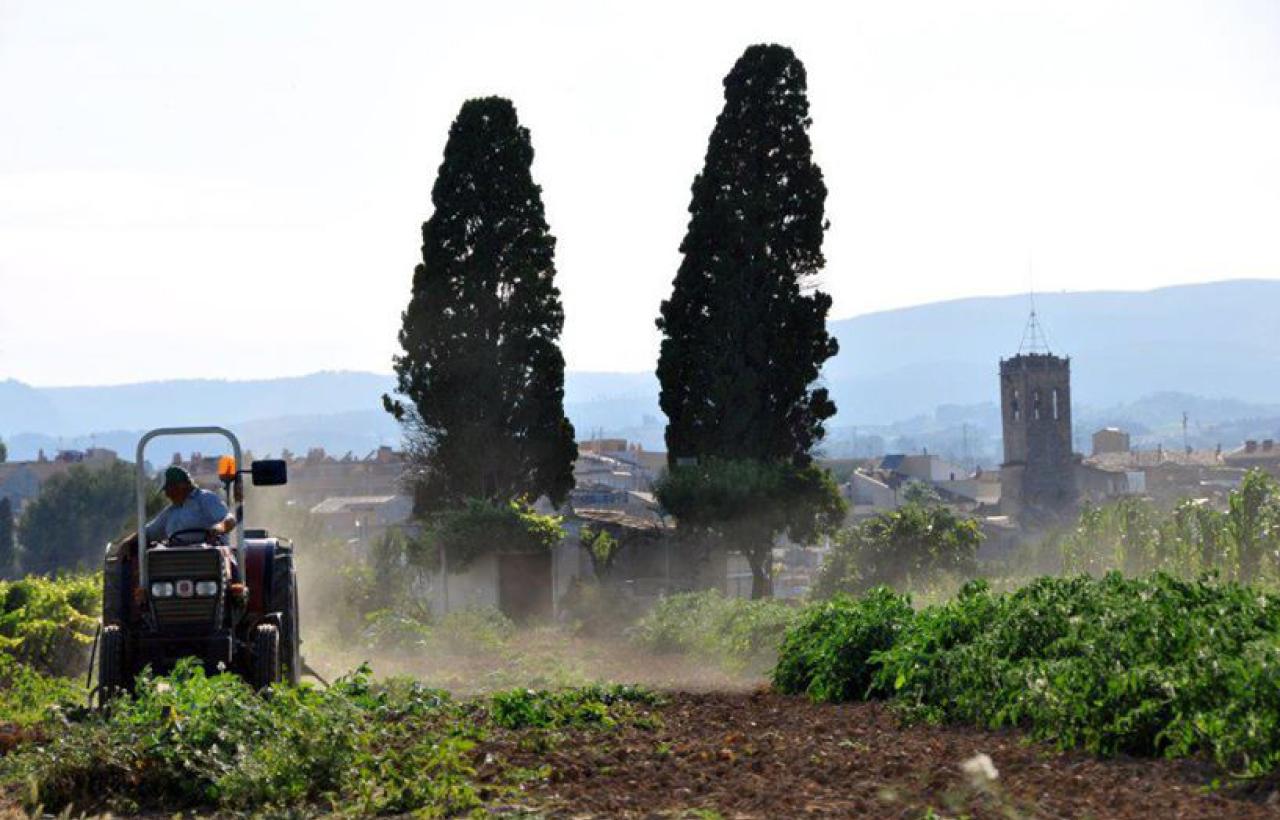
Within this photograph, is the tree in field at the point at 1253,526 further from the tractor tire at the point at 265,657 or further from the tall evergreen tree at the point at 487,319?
the tractor tire at the point at 265,657

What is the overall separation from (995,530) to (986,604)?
8773 cm

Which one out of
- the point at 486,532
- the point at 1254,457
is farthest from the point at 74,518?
the point at 1254,457

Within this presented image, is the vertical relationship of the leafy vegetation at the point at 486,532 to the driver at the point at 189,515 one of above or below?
below

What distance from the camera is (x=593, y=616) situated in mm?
38500

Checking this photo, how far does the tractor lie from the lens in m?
14.7

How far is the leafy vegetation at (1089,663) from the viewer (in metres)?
9.90

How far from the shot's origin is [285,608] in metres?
16.0

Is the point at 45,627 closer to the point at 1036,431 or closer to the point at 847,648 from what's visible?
the point at 847,648

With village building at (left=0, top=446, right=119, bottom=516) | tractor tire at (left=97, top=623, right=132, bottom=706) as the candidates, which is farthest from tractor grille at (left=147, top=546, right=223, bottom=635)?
village building at (left=0, top=446, right=119, bottom=516)

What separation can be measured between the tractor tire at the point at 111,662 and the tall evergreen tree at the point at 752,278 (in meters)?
28.1

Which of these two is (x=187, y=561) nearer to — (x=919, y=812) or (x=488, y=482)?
(x=919, y=812)

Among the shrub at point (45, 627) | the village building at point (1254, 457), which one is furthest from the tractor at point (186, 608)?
the village building at point (1254, 457)

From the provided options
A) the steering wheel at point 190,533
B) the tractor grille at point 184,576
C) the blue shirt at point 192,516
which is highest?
the blue shirt at point 192,516

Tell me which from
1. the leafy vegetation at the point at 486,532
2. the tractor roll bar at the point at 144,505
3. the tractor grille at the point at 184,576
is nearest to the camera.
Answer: the tractor roll bar at the point at 144,505
